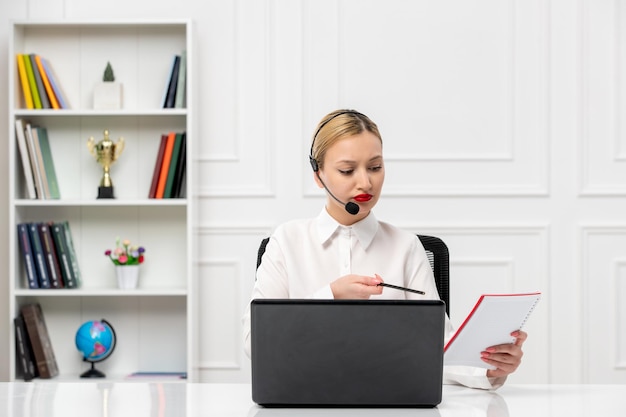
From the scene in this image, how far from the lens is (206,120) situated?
3.37m

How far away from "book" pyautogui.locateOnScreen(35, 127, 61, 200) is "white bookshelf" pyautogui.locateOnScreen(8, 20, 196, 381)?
2.6 inches

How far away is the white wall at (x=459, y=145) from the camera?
3314mm

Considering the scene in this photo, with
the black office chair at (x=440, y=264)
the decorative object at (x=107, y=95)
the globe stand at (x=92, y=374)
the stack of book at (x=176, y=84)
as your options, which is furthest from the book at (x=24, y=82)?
the black office chair at (x=440, y=264)

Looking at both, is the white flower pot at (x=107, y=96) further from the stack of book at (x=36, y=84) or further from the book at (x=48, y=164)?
the book at (x=48, y=164)

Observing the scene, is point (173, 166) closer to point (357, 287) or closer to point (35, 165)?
point (35, 165)

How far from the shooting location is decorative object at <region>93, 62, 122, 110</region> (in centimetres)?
329

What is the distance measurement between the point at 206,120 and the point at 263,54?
36 cm

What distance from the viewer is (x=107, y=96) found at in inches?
129

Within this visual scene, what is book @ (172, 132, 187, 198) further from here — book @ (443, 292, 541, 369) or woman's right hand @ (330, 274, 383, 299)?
book @ (443, 292, 541, 369)

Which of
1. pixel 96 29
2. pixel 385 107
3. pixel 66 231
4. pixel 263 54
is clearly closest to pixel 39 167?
pixel 66 231

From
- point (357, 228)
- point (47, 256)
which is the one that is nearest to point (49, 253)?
point (47, 256)

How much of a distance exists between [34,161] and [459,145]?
68.3 inches

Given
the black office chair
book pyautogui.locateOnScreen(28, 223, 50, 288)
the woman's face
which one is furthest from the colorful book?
the woman's face

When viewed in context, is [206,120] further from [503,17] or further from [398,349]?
[398,349]
